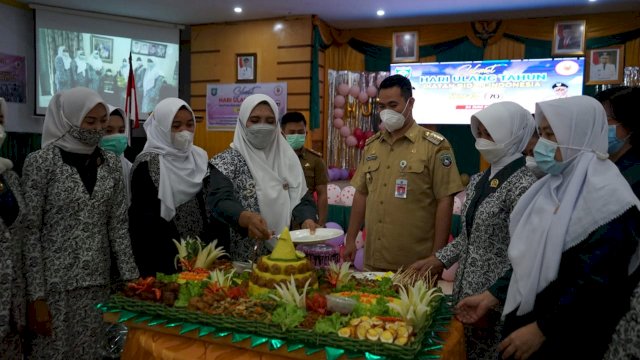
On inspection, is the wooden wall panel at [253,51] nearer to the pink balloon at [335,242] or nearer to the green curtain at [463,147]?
the green curtain at [463,147]

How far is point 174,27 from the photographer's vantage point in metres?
7.98

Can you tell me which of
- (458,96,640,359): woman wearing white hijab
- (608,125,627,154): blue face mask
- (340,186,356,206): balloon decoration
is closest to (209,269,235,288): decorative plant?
(458,96,640,359): woman wearing white hijab

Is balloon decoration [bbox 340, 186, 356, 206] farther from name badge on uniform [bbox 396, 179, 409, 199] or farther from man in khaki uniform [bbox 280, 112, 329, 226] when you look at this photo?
name badge on uniform [bbox 396, 179, 409, 199]

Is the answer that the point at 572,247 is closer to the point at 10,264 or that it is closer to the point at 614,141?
the point at 614,141

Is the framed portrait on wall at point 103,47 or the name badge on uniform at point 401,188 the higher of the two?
the framed portrait on wall at point 103,47

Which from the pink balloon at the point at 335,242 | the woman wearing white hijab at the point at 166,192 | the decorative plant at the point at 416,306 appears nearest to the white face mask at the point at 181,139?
the woman wearing white hijab at the point at 166,192

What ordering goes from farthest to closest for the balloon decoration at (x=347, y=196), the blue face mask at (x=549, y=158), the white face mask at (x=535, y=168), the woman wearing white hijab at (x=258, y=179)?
Answer: the balloon decoration at (x=347, y=196), the woman wearing white hijab at (x=258, y=179), the white face mask at (x=535, y=168), the blue face mask at (x=549, y=158)

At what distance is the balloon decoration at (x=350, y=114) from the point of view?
7977mm

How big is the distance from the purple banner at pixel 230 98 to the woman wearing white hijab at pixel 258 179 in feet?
16.6

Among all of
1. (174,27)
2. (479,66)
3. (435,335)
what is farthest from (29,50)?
(435,335)

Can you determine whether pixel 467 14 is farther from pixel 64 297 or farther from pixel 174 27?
pixel 64 297

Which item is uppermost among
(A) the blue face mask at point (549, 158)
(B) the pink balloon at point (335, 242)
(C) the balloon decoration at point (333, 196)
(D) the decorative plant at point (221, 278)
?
(A) the blue face mask at point (549, 158)

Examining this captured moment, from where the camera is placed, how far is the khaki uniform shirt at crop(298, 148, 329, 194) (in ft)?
13.7

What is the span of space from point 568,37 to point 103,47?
6290mm
